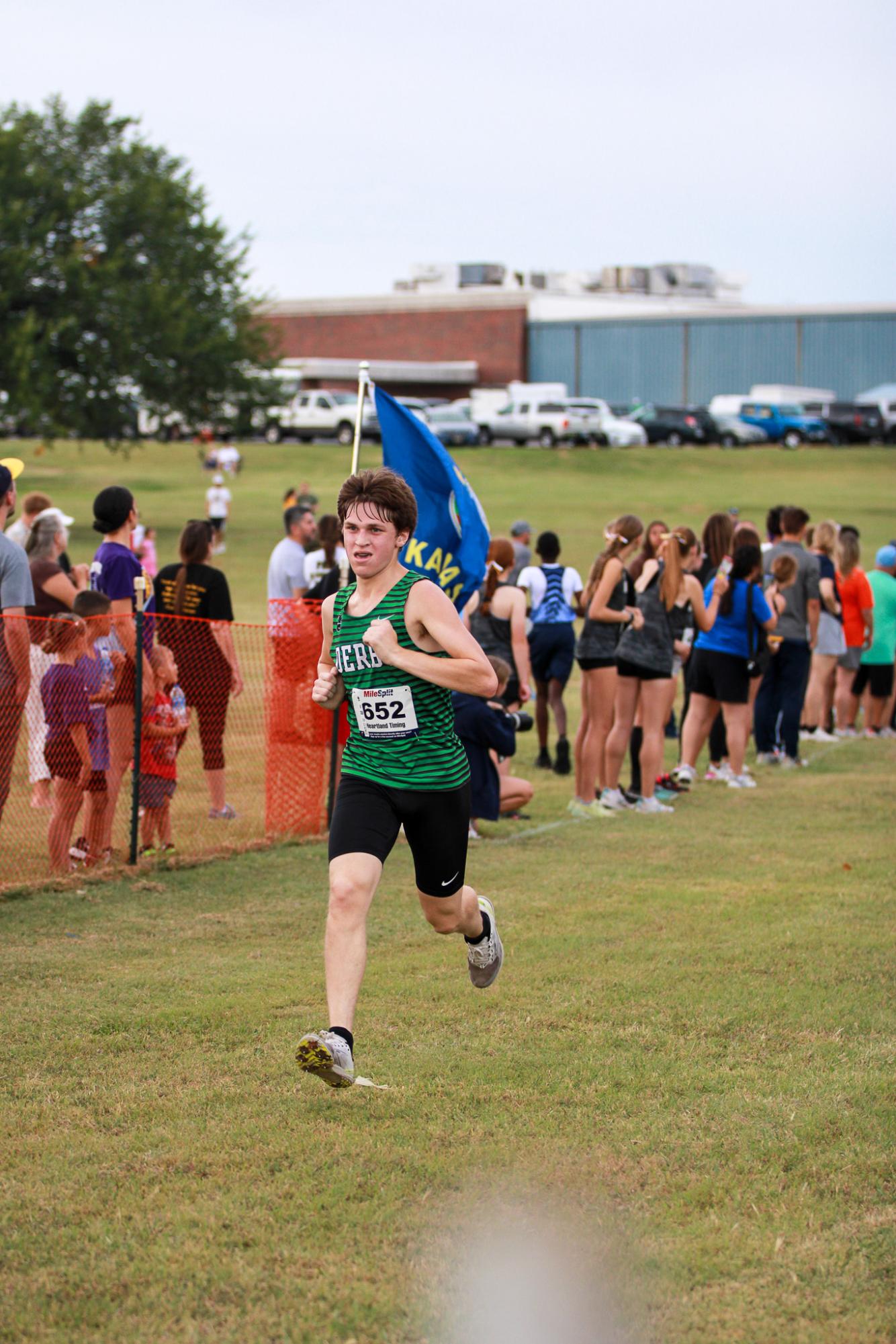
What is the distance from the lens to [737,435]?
55.8 m

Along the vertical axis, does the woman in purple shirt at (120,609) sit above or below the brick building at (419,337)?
below

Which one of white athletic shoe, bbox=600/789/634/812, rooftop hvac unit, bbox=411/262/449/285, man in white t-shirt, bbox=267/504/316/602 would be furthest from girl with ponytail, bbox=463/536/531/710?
rooftop hvac unit, bbox=411/262/449/285

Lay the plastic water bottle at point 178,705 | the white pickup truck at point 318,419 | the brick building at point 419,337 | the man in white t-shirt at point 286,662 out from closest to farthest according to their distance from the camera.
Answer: the plastic water bottle at point 178,705 < the man in white t-shirt at point 286,662 < the white pickup truck at point 318,419 < the brick building at point 419,337

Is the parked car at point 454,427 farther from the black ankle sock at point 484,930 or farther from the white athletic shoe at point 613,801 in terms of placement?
the black ankle sock at point 484,930

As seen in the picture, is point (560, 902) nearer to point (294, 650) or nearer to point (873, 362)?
point (294, 650)

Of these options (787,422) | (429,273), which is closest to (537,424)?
(787,422)

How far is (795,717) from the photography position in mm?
13141

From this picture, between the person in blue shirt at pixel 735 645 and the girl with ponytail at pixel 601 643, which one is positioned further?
the person in blue shirt at pixel 735 645

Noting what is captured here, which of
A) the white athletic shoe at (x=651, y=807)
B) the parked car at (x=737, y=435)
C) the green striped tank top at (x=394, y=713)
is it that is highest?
the parked car at (x=737, y=435)

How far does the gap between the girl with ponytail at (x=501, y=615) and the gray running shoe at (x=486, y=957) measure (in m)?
4.39

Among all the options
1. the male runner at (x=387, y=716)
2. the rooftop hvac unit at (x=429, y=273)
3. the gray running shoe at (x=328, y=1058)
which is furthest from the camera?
the rooftop hvac unit at (x=429, y=273)

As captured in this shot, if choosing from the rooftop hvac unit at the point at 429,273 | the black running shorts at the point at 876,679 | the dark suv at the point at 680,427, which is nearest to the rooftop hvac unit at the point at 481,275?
the rooftop hvac unit at the point at 429,273

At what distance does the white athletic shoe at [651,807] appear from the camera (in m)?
10.8

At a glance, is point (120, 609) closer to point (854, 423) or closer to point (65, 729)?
point (65, 729)
